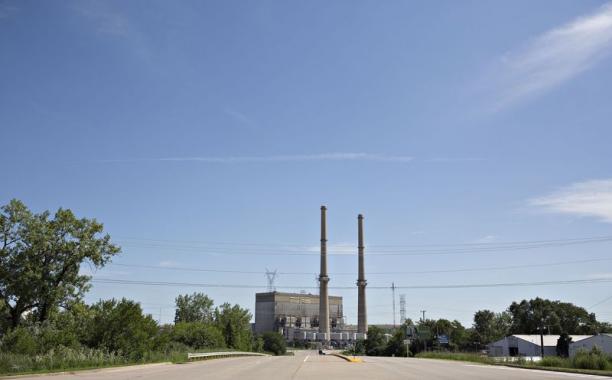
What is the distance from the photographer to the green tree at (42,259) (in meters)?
45.7

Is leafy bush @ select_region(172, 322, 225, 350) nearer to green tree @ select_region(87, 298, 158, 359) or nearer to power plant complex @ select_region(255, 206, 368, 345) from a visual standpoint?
green tree @ select_region(87, 298, 158, 359)

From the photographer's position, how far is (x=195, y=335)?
226 feet

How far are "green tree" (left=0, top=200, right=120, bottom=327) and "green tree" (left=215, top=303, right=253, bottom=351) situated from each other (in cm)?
4570

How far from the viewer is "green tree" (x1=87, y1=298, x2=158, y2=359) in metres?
40.4

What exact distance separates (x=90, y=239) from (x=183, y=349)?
14.0 meters

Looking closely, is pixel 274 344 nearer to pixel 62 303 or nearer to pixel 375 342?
pixel 375 342

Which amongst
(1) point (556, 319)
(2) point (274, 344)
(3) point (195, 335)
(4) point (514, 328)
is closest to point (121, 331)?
(3) point (195, 335)

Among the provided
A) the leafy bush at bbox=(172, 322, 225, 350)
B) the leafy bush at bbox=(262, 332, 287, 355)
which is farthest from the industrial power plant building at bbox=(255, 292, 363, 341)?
the leafy bush at bbox=(172, 322, 225, 350)

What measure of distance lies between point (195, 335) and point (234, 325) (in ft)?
88.0

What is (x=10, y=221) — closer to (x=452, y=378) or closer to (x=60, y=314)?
(x=60, y=314)

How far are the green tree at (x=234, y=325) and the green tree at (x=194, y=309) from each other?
33.5 feet

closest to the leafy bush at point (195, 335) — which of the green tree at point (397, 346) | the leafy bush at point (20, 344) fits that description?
the leafy bush at point (20, 344)

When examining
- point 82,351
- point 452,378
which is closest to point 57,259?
point 82,351

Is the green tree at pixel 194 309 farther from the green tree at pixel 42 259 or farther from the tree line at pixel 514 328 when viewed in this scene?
the green tree at pixel 42 259
